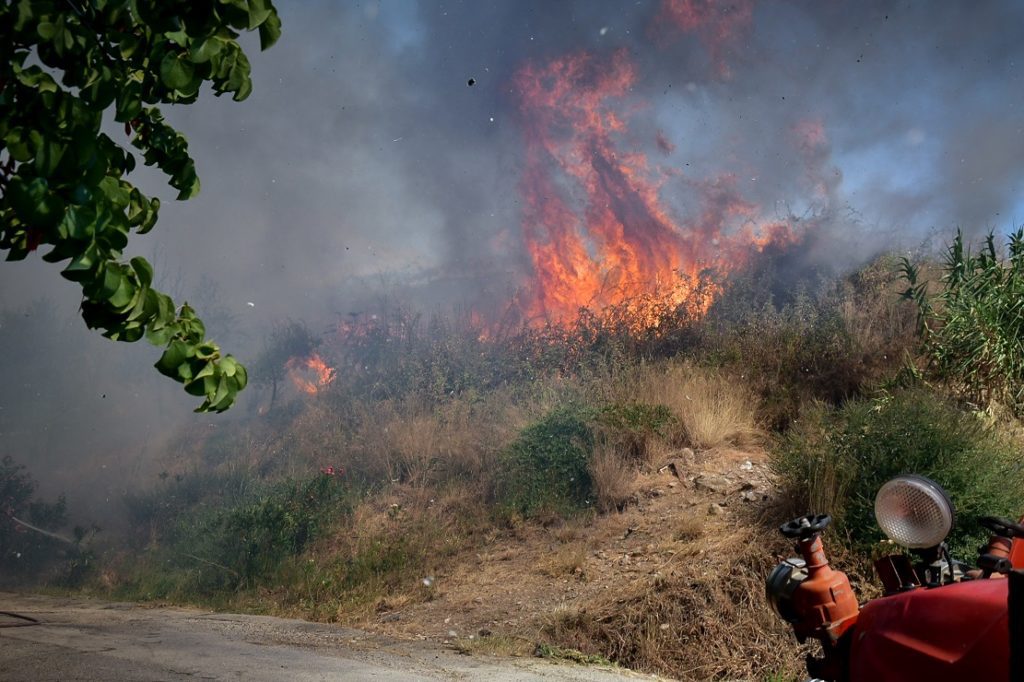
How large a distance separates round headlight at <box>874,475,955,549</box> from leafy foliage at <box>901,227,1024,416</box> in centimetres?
764

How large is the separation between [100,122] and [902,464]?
664cm

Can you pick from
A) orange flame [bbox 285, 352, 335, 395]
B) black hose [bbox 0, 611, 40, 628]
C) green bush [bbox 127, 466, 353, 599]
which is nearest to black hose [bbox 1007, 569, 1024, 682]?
black hose [bbox 0, 611, 40, 628]

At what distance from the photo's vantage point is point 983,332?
28.2ft

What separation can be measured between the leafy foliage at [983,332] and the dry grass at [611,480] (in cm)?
421

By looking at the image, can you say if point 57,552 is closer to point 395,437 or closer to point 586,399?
point 395,437

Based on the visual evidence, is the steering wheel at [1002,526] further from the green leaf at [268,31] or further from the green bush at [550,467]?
the green bush at [550,467]

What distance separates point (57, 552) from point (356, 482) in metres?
7.36

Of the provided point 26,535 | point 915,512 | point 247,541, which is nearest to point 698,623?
point 915,512

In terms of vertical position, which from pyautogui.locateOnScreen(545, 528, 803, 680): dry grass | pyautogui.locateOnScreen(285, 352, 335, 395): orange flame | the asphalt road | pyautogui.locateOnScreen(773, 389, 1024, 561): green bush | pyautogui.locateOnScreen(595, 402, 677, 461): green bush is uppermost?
pyautogui.locateOnScreen(285, 352, 335, 395): orange flame

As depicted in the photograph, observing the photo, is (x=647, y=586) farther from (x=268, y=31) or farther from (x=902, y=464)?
(x=268, y=31)

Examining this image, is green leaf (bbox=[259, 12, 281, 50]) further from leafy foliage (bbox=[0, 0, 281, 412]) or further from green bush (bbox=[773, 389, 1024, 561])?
green bush (bbox=[773, 389, 1024, 561])

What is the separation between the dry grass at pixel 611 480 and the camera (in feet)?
30.0

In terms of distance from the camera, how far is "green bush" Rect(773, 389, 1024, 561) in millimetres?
5781

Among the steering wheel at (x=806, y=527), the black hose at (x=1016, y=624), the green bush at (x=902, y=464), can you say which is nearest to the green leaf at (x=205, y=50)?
the steering wheel at (x=806, y=527)
